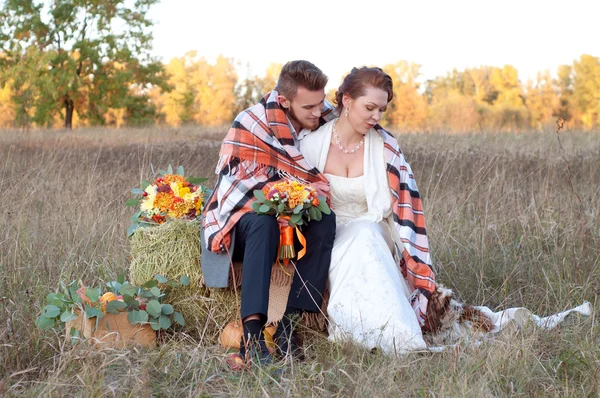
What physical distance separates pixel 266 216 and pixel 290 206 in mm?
134

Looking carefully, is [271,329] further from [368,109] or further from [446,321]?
[368,109]

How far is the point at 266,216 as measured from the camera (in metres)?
3.28

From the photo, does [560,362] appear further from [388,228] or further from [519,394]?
[388,228]

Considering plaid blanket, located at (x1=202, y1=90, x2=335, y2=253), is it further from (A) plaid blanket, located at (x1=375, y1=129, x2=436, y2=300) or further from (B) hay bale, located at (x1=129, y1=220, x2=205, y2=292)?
(A) plaid blanket, located at (x1=375, y1=129, x2=436, y2=300)

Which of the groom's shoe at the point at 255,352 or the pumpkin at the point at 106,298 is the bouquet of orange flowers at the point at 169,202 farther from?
the groom's shoe at the point at 255,352

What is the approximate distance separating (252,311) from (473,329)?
117 cm

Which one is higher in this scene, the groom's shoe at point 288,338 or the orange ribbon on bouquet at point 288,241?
the orange ribbon on bouquet at point 288,241

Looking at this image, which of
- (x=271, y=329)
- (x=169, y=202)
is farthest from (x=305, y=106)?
(x=271, y=329)

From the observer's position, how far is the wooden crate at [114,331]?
317 centimetres

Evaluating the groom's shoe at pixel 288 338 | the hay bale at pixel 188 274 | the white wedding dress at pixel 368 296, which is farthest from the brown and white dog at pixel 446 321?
the groom's shoe at pixel 288 338

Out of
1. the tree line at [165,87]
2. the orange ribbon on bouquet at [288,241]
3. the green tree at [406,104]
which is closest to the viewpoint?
the orange ribbon on bouquet at [288,241]

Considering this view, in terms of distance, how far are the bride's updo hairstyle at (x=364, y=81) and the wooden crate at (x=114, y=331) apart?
5.26ft

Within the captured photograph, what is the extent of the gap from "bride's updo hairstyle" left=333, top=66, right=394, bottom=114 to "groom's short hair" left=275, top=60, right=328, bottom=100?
0.17 metres

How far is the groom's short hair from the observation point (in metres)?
3.54
